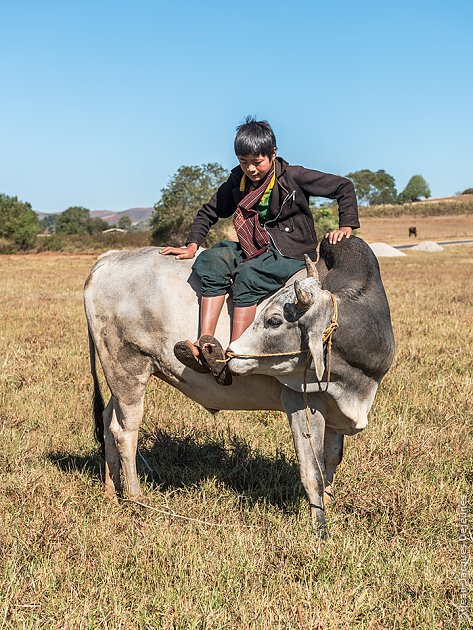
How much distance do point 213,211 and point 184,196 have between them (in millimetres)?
39912

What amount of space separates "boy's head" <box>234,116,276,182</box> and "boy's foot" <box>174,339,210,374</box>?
122cm

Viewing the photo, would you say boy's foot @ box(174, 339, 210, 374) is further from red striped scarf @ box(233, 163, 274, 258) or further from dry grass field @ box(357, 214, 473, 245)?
dry grass field @ box(357, 214, 473, 245)

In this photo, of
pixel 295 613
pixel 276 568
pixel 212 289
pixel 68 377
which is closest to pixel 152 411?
pixel 68 377

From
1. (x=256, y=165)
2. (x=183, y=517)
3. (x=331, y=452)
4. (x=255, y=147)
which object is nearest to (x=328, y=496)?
(x=331, y=452)

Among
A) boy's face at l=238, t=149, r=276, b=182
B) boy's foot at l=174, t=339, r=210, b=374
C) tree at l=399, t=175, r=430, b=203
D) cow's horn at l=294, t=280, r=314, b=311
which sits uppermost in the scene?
tree at l=399, t=175, r=430, b=203

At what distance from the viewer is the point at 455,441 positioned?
18.9 ft

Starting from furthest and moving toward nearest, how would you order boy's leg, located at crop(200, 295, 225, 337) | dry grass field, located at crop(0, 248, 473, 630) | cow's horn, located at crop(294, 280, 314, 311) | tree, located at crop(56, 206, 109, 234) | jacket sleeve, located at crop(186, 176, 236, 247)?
tree, located at crop(56, 206, 109, 234), jacket sleeve, located at crop(186, 176, 236, 247), boy's leg, located at crop(200, 295, 225, 337), cow's horn, located at crop(294, 280, 314, 311), dry grass field, located at crop(0, 248, 473, 630)

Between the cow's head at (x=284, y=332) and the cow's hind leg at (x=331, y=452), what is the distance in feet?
2.96

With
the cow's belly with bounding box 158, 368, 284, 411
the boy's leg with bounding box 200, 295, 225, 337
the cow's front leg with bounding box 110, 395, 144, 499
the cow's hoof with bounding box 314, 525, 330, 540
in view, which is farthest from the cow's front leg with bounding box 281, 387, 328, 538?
the cow's front leg with bounding box 110, 395, 144, 499

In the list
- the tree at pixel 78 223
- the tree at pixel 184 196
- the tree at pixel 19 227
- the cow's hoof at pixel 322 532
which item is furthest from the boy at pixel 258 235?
the tree at pixel 78 223

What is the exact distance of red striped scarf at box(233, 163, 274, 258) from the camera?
179 inches

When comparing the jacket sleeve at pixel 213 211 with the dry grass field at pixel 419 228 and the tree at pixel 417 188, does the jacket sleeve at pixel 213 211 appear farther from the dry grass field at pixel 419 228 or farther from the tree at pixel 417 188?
the tree at pixel 417 188

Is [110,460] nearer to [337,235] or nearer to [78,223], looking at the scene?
[337,235]

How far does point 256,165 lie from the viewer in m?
4.38
